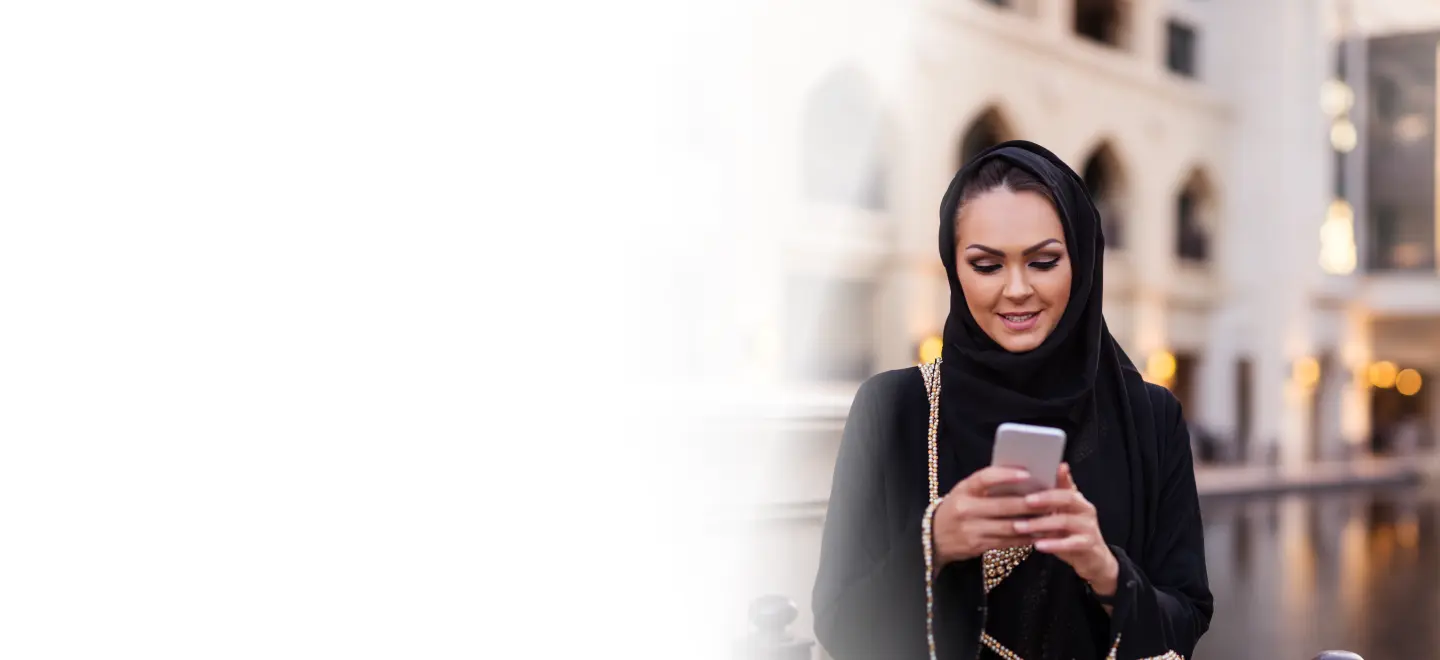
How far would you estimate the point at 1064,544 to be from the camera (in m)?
1.38

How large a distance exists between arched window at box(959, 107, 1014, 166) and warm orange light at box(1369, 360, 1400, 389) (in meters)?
15.5

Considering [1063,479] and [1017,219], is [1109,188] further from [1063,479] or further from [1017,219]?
[1063,479]

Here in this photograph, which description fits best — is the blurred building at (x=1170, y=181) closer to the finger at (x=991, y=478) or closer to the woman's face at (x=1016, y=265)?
the woman's face at (x=1016, y=265)

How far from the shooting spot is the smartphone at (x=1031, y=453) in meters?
1.33

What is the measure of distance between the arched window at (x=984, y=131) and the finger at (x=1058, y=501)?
19750mm

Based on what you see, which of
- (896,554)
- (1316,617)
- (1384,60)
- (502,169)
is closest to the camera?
(896,554)

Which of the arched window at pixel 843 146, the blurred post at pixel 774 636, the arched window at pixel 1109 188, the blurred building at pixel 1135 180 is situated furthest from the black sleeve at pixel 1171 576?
the arched window at pixel 1109 188

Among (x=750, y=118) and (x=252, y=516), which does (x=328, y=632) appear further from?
(x=750, y=118)

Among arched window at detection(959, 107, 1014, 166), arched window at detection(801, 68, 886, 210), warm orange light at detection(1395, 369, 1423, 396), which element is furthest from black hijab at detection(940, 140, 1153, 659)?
warm orange light at detection(1395, 369, 1423, 396)

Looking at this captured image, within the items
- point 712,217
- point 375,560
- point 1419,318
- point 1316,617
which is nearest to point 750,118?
point 712,217

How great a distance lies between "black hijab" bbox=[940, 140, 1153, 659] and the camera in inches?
59.9

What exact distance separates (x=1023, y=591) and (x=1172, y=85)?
24.2m

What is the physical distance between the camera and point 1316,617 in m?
8.35

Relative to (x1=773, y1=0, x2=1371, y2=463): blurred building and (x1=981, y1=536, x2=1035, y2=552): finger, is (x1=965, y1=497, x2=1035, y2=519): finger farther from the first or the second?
(x1=773, y1=0, x2=1371, y2=463): blurred building
